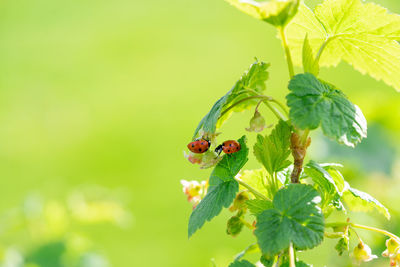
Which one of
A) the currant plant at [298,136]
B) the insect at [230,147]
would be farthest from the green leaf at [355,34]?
the insect at [230,147]

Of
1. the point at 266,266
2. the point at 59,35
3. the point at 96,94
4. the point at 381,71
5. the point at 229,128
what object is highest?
the point at 59,35

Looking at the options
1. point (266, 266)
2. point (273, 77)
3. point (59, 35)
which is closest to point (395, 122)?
point (266, 266)

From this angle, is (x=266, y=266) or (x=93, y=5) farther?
(x=93, y=5)

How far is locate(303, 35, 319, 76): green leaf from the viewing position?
0.77 metres

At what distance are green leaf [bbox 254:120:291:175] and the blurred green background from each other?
39.2 inches

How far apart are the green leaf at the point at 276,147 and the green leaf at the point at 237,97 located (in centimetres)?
7

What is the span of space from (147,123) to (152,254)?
5.52ft

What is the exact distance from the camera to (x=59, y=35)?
6480mm

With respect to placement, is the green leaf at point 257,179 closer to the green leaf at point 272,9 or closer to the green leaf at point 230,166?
the green leaf at point 230,166

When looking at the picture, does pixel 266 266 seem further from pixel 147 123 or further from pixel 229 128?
pixel 147 123

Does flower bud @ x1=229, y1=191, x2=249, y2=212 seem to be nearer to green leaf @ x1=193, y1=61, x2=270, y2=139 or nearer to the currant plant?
the currant plant

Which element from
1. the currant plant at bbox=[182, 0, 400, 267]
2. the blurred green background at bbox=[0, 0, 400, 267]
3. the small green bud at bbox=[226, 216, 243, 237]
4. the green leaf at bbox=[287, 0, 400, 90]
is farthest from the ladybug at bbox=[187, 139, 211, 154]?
the blurred green background at bbox=[0, 0, 400, 267]

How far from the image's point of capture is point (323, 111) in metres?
0.69

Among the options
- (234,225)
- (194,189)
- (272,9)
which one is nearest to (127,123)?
(194,189)
